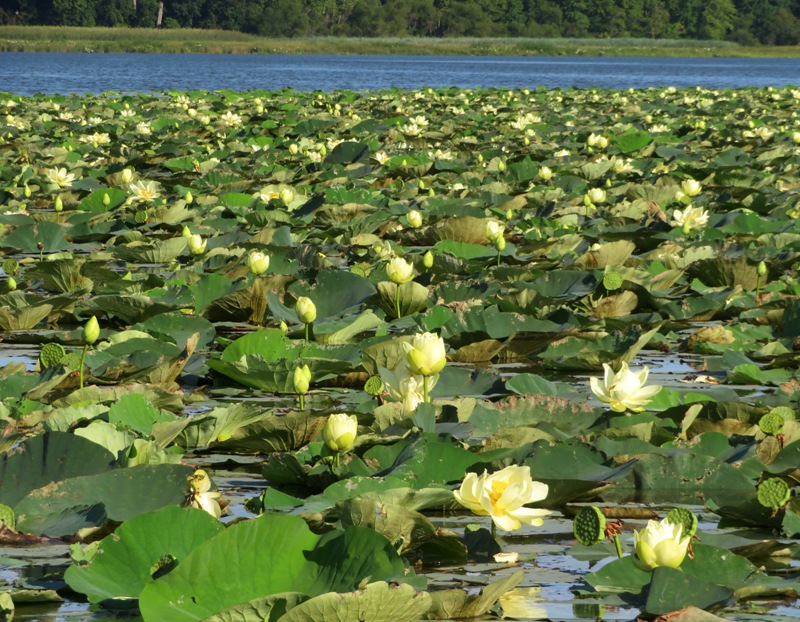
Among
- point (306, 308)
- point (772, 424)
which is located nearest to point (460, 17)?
point (306, 308)

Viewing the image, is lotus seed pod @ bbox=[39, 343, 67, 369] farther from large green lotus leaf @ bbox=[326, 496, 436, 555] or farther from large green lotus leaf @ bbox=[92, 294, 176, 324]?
large green lotus leaf @ bbox=[326, 496, 436, 555]

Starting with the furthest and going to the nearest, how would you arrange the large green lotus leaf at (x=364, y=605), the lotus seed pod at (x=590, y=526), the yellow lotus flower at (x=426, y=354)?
1. the yellow lotus flower at (x=426, y=354)
2. the lotus seed pod at (x=590, y=526)
3. the large green lotus leaf at (x=364, y=605)

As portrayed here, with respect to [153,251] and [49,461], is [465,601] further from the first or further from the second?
[153,251]

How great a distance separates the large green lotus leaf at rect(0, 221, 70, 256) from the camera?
236 inches

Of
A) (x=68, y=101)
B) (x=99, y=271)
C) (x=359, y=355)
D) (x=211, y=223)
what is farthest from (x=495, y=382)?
(x=68, y=101)

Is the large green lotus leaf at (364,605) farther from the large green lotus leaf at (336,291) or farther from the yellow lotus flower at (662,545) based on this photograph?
the large green lotus leaf at (336,291)

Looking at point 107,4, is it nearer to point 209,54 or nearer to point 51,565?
point 209,54

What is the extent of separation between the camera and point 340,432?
96.9 inches

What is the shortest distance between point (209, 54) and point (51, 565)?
75785 mm

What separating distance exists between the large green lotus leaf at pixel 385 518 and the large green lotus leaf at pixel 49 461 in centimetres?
59

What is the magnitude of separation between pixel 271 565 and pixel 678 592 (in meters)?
0.64

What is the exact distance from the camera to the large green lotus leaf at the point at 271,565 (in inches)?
69.7

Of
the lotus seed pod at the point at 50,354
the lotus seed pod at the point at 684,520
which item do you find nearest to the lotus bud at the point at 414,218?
the lotus seed pod at the point at 50,354

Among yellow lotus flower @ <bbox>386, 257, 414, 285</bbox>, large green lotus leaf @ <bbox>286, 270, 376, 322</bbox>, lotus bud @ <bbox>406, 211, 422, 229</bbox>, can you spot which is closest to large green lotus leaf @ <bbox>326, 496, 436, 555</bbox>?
yellow lotus flower @ <bbox>386, 257, 414, 285</bbox>
